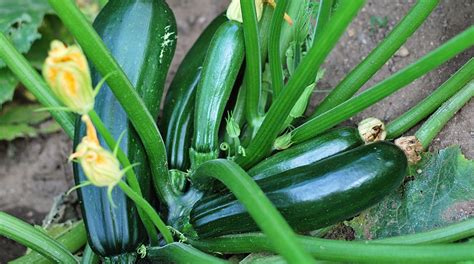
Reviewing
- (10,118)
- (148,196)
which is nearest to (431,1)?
(148,196)

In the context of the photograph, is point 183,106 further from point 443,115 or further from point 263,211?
point 263,211

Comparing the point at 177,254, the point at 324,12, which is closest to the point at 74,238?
the point at 177,254

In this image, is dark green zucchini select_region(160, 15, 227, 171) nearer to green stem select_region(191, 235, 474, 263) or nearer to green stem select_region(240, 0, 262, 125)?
green stem select_region(240, 0, 262, 125)

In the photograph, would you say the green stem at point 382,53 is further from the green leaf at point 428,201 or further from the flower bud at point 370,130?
the green leaf at point 428,201

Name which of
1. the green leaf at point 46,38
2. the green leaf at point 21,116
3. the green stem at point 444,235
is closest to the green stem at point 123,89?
the green stem at point 444,235

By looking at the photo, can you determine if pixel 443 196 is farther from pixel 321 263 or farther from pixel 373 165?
pixel 321 263

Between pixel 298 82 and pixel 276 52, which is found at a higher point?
pixel 276 52
